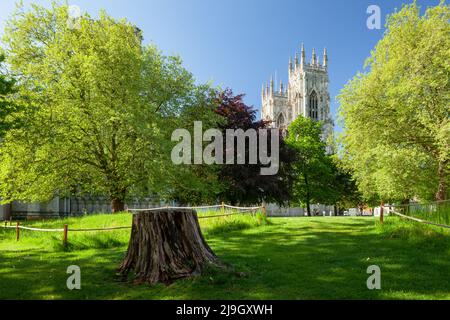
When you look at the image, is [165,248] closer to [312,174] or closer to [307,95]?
[312,174]

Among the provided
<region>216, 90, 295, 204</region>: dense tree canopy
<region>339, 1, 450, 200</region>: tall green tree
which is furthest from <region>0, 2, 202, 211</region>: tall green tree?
<region>339, 1, 450, 200</region>: tall green tree

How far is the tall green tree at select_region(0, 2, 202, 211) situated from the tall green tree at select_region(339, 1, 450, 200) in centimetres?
1139

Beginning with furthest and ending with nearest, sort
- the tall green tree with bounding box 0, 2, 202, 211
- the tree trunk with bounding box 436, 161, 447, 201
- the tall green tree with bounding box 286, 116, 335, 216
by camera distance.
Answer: the tall green tree with bounding box 286, 116, 335, 216
the tree trunk with bounding box 436, 161, 447, 201
the tall green tree with bounding box 0, 2, 202, 211

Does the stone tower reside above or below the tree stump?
above

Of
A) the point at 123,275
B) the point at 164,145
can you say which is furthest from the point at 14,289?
the point at 164,145

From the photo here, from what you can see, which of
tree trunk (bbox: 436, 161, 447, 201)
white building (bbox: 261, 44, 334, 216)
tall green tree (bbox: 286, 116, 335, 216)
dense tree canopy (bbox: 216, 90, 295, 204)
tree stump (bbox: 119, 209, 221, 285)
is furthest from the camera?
white building (bbox: 261, 44, 334, 216)

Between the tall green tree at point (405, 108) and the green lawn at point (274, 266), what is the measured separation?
28.1 ft

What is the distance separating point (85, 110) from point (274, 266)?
16223mm

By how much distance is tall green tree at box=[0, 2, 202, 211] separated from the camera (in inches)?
810

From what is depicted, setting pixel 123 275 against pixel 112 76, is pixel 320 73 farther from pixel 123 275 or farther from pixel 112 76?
pixel 123 275

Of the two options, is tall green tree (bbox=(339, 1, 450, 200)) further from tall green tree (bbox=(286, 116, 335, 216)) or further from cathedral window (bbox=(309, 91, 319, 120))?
cathedral window (bbox=(309, 91, 319, 120))

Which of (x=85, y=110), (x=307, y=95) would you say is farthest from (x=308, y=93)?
(x=85, y=110)

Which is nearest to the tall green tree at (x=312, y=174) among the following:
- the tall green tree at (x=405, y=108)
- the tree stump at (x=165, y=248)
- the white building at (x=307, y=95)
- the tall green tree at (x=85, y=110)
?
the tall green tree at (x=405, y=108)

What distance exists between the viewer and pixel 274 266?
8555 mm
